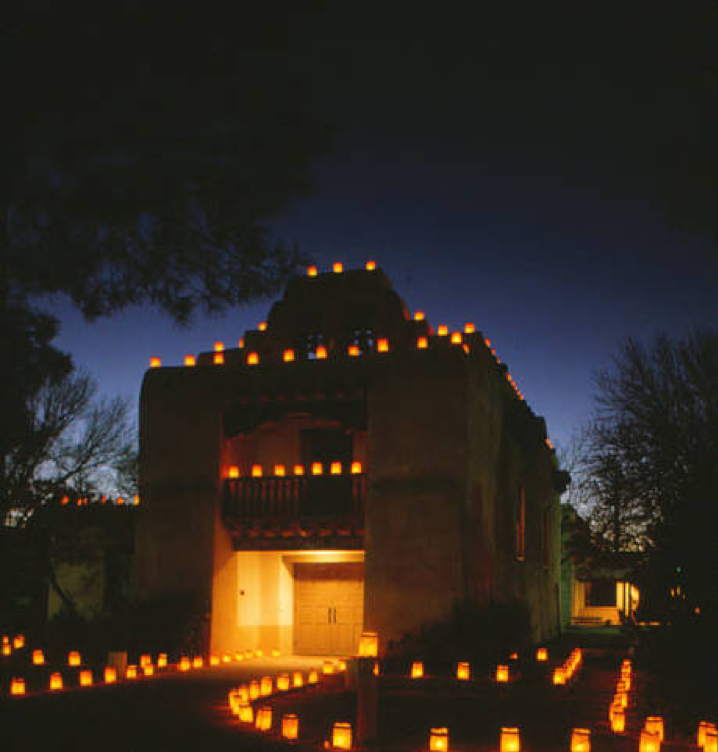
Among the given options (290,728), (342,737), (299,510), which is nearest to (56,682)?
(290,728)

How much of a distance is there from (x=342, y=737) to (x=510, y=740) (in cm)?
180

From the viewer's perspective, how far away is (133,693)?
14.5 metres

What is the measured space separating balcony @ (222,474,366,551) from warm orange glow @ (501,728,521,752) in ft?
32.3

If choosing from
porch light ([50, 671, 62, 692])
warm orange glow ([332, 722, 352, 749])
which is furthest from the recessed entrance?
warm orange glow ([332, 722, 352, 749])

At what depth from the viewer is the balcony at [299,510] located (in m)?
19.7

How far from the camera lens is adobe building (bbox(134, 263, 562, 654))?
61.1ft

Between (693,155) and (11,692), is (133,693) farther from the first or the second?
(693,155)

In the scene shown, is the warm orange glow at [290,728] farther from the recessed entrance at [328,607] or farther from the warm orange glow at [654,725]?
the recessed entrance at [328,607]

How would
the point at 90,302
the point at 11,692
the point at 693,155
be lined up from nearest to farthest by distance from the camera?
the point at 693,155
the point at 90,302
the point at 11,692

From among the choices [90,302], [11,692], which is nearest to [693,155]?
[90,302]

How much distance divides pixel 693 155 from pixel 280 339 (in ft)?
46.5

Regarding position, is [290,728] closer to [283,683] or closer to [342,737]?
[342,737]

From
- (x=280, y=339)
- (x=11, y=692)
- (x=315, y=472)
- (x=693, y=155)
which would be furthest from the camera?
(x=280, y=339)

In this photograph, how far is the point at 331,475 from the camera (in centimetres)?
1991
